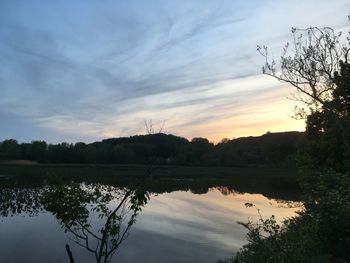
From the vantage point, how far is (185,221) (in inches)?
1288

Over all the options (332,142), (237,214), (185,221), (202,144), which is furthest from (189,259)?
(202,144)

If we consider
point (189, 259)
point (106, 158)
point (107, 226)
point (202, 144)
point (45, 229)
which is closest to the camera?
point (107, 226)

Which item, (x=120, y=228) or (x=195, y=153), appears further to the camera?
(x=195, y=153)

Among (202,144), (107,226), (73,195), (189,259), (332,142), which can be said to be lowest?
(189,259)

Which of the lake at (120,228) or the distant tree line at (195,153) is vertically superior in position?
the distant tree line at (195,153)

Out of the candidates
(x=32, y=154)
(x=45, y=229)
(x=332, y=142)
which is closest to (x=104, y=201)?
(x=332, y=142)

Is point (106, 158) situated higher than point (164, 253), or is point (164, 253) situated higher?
point (106, 158)

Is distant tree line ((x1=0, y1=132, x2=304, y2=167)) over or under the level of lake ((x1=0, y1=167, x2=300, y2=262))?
over

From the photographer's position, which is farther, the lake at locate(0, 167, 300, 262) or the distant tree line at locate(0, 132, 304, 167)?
the distant tree line at locate(0, 132, 304, 167)

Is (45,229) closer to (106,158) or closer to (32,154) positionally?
(106,158)

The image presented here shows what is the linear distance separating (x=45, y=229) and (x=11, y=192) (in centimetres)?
1765

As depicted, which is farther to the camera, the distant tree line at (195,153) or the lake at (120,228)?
the distant tree line at (195,153)

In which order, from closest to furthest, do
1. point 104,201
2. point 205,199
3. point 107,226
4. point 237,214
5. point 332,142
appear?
point 107,226 < point 104,201 < point 332,142 < point 237,214 < point 205,199

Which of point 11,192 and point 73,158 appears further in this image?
point 73,158
